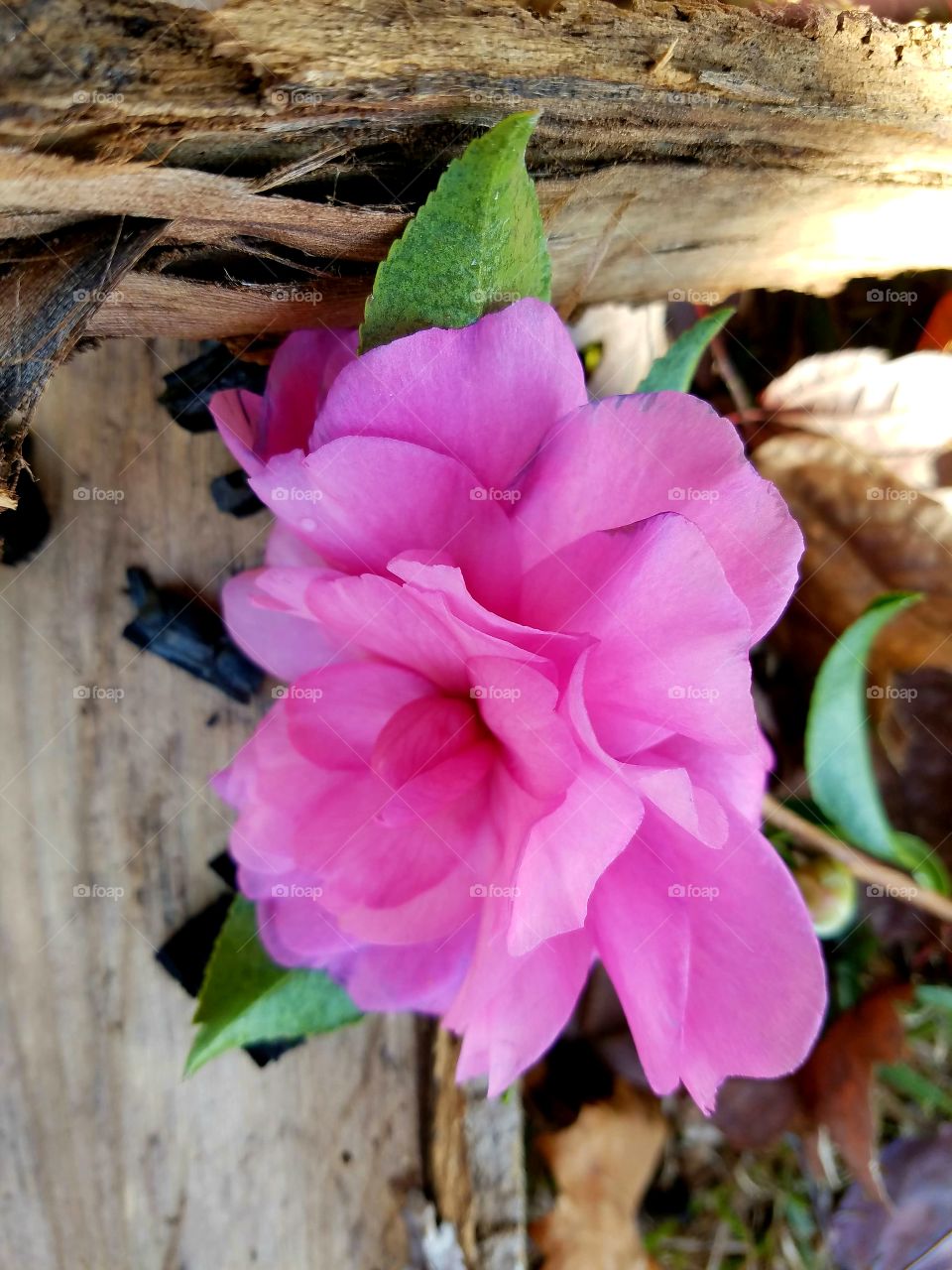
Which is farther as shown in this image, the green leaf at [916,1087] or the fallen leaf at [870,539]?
the green leaf at [916,1087]

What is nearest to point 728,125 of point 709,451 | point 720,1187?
point 709,451

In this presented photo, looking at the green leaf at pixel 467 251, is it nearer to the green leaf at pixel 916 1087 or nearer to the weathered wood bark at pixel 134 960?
the weathered wood bark at pixel 134 960

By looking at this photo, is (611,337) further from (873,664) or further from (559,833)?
(559,833)

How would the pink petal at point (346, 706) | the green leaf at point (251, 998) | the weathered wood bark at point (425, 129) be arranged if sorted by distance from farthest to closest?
the green leaf at point (251, 998) → the pink petal at point (346, 706) → the weathered wood bark at point (425, 129)

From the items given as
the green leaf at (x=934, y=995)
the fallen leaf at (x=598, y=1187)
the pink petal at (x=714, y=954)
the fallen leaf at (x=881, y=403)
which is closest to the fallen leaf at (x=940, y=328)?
the fallen leaf at (x=881, y=403)

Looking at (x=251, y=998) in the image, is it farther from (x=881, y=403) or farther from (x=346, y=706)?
(x=881, y=403)

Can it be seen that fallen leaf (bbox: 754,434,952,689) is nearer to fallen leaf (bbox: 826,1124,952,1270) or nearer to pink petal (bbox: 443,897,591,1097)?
pink petal (bbox: 443,897,591,1097)

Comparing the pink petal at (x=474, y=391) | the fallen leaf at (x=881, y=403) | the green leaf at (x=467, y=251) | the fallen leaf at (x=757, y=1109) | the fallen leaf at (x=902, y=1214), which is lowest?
the fallen leaf at (x=902, y=1214)
